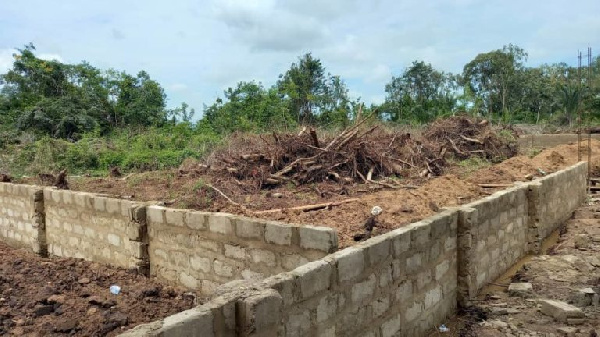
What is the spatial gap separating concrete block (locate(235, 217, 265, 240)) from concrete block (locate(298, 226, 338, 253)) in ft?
2.04

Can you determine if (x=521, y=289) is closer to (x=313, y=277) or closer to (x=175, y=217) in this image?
(x=313, y=277)

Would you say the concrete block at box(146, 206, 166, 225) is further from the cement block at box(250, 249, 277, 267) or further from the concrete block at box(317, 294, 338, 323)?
the concrete block at box(317, 294, 338, 323)

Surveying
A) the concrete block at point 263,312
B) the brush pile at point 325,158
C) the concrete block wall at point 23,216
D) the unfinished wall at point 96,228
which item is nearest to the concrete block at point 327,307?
the concrete block at point 263,312

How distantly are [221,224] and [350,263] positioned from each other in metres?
2.67

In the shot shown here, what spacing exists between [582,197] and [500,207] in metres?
7.56

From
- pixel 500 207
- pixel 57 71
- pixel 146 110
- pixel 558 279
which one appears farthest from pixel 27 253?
pixel 57 71

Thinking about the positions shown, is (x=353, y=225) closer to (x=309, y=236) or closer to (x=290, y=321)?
(x=309, y=236)

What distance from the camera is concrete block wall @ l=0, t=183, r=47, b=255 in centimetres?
946

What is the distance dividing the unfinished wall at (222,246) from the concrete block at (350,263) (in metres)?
1.05

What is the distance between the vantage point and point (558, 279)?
7.02 m

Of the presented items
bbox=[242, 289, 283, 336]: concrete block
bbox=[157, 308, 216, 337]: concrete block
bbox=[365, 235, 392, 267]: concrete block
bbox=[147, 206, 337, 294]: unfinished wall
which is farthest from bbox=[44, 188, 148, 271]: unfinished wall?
bbox=[157, 308, 216, 337]: concrete block

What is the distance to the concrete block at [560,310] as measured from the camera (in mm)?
5388

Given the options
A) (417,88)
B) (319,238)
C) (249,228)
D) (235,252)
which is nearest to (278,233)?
(249,228)

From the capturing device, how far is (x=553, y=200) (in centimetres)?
980
